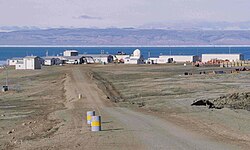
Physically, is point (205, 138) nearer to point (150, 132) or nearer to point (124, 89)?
point (150, 132)

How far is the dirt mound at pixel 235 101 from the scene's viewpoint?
37.8 meters

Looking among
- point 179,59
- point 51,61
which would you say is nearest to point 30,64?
point 51,61

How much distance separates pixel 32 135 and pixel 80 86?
3880 cm

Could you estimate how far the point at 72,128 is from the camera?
27.7m

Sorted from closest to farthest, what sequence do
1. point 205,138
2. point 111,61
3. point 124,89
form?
point 205,138, point 124,89, point 111,61

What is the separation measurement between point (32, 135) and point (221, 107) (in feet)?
48.4

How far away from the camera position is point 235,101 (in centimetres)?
4041

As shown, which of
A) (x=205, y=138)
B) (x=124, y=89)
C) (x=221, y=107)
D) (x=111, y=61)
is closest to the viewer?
(x=205, y=138)

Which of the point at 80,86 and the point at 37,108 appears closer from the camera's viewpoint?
the point at 37,108

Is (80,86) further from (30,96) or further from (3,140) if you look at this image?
(3,140)

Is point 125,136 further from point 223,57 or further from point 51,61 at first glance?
point 223,57

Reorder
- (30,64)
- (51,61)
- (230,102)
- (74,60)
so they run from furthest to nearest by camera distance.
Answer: (74,60), (51,61), (30,64), (230,102)

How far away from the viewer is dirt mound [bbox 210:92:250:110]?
37.8 m

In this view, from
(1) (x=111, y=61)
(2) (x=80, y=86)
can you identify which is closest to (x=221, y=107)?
(2) (x=80, y=86)
